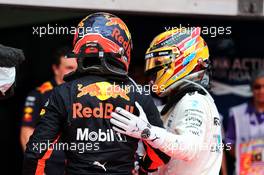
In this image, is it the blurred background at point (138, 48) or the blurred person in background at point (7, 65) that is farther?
the blurred background at point (138, 48)

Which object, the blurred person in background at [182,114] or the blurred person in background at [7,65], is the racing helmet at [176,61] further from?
the blurred person in background at [7,65]

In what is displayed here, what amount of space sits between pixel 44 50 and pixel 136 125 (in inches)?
152

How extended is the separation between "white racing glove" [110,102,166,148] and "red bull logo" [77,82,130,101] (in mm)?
81

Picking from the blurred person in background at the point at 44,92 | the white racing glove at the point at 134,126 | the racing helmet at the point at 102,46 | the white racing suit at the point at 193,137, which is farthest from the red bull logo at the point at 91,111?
the blurred person in background at the point at 44,92

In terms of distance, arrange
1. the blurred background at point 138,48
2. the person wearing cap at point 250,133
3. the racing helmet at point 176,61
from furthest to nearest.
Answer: the blurred background at point 138,48 < the person wearing cap at point 250,133 < the racing helmet at point 176,61

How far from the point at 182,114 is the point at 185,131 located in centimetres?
14

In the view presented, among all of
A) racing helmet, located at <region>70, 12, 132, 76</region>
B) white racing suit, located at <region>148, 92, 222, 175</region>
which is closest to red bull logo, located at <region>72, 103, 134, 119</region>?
racing helmet, located at <region>70, 12, 132, 76</region>

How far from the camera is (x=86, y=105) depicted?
329 centimetres

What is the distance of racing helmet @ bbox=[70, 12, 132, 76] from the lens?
3342mm

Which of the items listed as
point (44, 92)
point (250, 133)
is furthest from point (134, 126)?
point (250, 133)

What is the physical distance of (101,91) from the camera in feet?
10.9

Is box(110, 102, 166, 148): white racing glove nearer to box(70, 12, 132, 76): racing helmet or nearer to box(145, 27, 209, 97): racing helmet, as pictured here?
box(70, 12, 132, 76): racing helmet

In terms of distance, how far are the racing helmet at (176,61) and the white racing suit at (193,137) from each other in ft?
0.52

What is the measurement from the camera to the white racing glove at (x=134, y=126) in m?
3.26
